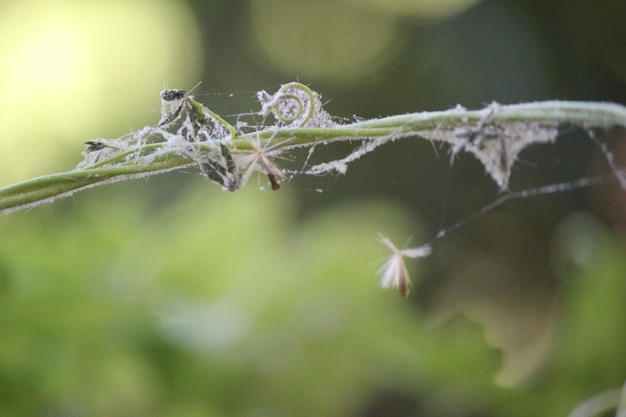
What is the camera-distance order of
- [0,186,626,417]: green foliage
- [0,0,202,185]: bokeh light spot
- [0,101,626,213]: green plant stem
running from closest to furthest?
Answer: 1. [0,101,626,213]: green plant stem
2. [0,186,626,417]: green foliage
3. [0,0,202,185]: bokeh light spot

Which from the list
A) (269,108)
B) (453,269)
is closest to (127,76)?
(453,269)

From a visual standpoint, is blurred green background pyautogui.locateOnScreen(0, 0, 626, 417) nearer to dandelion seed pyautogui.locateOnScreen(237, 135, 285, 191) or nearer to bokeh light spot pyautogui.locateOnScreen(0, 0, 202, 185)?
bokeh light spot pyautogui.locateOnScreen(0, 0, 202, 185)

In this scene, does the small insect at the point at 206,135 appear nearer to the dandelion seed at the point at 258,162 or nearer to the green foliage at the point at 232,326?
the dandelion seed at the point at 258,162

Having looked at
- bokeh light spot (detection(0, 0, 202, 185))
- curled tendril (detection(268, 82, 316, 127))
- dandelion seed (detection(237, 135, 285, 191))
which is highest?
bokeh light spot (detection(0, 0, 202, 185))

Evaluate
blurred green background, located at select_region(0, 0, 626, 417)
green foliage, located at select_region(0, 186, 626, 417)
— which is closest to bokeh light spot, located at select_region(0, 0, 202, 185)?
blurred green background, located at select_region(0, 0, 626, 417)

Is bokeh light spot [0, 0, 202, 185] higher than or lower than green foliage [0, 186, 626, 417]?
higher
